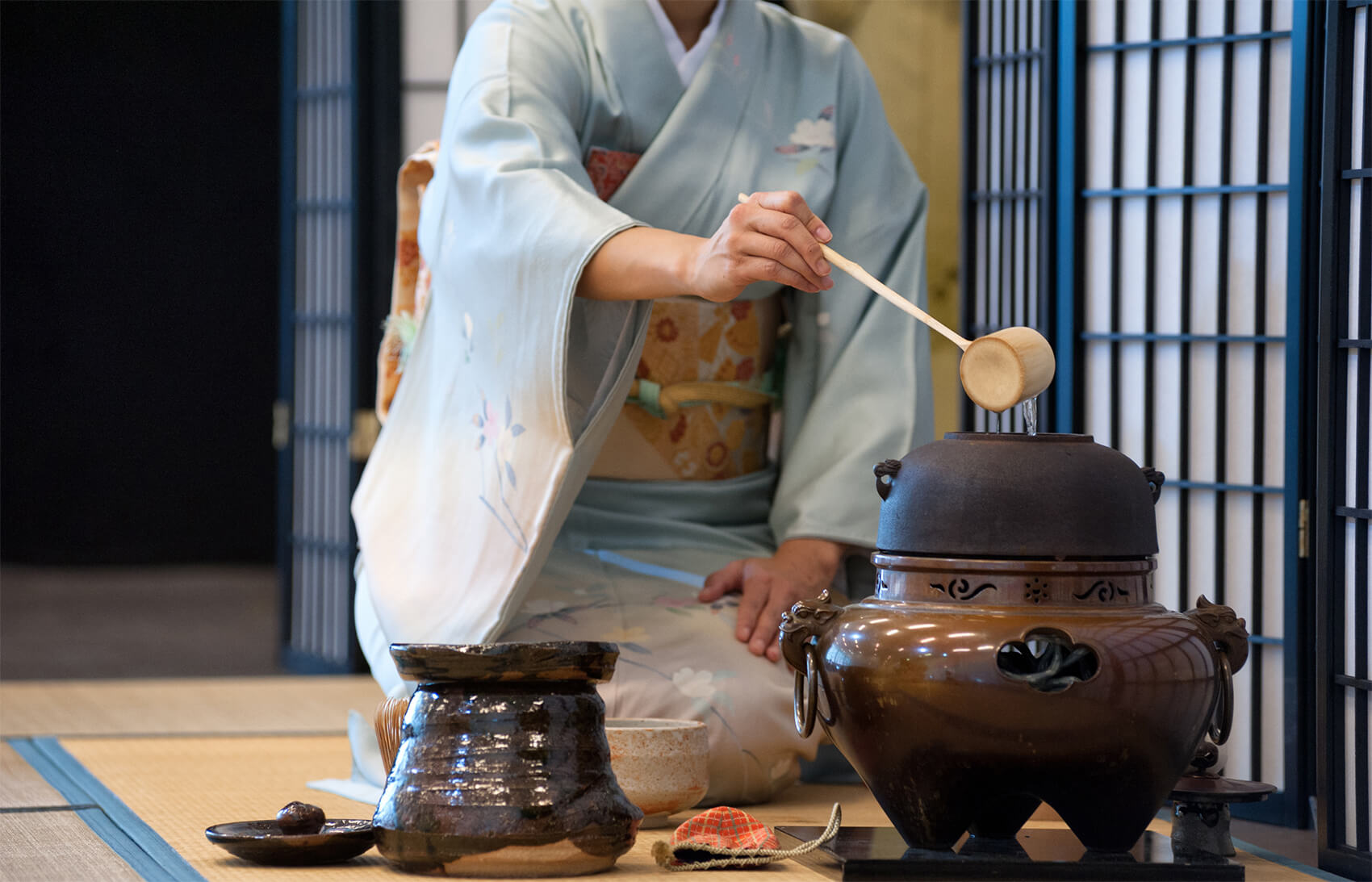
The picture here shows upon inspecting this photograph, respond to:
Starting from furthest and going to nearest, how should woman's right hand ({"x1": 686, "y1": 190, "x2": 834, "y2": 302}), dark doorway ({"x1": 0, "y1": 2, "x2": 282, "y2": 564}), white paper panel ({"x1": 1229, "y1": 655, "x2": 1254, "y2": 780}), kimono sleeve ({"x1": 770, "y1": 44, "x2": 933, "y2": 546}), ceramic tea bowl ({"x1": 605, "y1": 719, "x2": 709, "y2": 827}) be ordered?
dark doorway ({"x1": 0, "y1": 2, "x2": 282, "y2": 564}) → white paper panel ({"x1": 1229, "y1": 655, "x2": 1254, "y2": 780}) → kimono sleeve ({"x1": 770, "y1": 44, "x2": 933, "y2": 546}) → ceramic tea bowl ({"x1": 605, "y1": 719, "x2": 709, "y2": 827}) → woman's right hand ({"x1": 686, "y1": 190, "x2": 834, "y2": 302})

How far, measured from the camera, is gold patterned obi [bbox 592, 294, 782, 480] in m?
2.79

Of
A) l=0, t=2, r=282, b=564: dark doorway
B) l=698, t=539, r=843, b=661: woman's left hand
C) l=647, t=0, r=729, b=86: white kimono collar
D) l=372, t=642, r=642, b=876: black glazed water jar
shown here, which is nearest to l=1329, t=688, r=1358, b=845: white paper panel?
l=698, t=539, r=843, b=661: woman's left hand

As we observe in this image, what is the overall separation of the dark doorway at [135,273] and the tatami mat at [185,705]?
4695mm

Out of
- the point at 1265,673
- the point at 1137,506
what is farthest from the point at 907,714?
the point at 1265,673

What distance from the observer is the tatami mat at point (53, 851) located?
2.00 m

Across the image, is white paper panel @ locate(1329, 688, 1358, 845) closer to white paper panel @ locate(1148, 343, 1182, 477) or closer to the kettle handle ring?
the kettle handle ring

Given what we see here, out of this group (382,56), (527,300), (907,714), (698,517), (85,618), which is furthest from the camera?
(85,618)

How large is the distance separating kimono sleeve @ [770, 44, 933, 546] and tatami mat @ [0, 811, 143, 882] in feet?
3.79

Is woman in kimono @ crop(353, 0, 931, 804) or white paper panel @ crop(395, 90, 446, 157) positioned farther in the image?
white paper panel @ crop(395, 90, 446, 157)

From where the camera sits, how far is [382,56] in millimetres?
4938

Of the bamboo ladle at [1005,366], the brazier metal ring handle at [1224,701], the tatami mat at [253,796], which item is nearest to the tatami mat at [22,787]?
the tatami mat at [253,796]

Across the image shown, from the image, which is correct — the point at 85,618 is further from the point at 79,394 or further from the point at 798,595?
the point at 798,595

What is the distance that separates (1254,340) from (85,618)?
5.05 metres

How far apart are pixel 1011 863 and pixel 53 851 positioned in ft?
3.86
